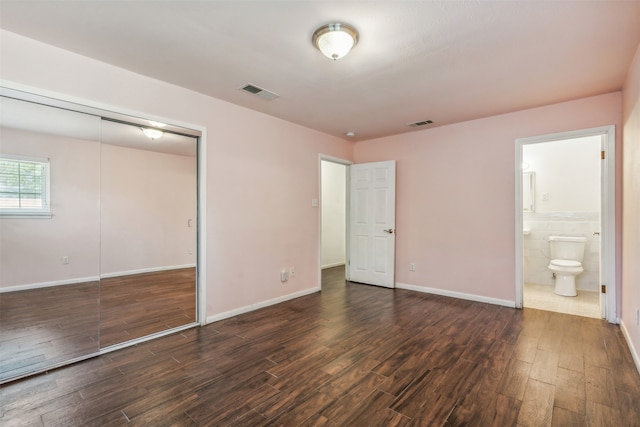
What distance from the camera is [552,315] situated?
355cm

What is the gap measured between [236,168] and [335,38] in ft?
6.62

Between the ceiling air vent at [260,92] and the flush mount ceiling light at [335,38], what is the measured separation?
43.5 inches

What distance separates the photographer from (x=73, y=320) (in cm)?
307

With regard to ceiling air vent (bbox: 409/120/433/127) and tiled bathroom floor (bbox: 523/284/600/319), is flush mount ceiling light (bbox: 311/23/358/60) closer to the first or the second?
ceiling air vent (bbox: 409/120/433/127)

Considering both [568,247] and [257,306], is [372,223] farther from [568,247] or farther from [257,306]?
[568,247]

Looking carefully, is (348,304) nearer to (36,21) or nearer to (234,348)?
(234,348)

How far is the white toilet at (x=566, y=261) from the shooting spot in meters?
4.34

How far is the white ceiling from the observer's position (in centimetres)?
189

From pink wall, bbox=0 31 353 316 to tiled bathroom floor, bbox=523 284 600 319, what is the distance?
3.10 m

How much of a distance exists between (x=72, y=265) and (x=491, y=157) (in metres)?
5.15

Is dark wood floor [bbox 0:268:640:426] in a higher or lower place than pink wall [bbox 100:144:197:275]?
lower

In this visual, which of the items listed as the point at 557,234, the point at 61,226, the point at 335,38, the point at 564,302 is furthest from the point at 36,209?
the point at 557,234

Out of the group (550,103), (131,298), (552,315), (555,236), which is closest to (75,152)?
(131,298)

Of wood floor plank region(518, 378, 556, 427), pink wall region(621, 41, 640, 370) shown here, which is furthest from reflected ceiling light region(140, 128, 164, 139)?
pink wall region(621, 41, 640, 370)
